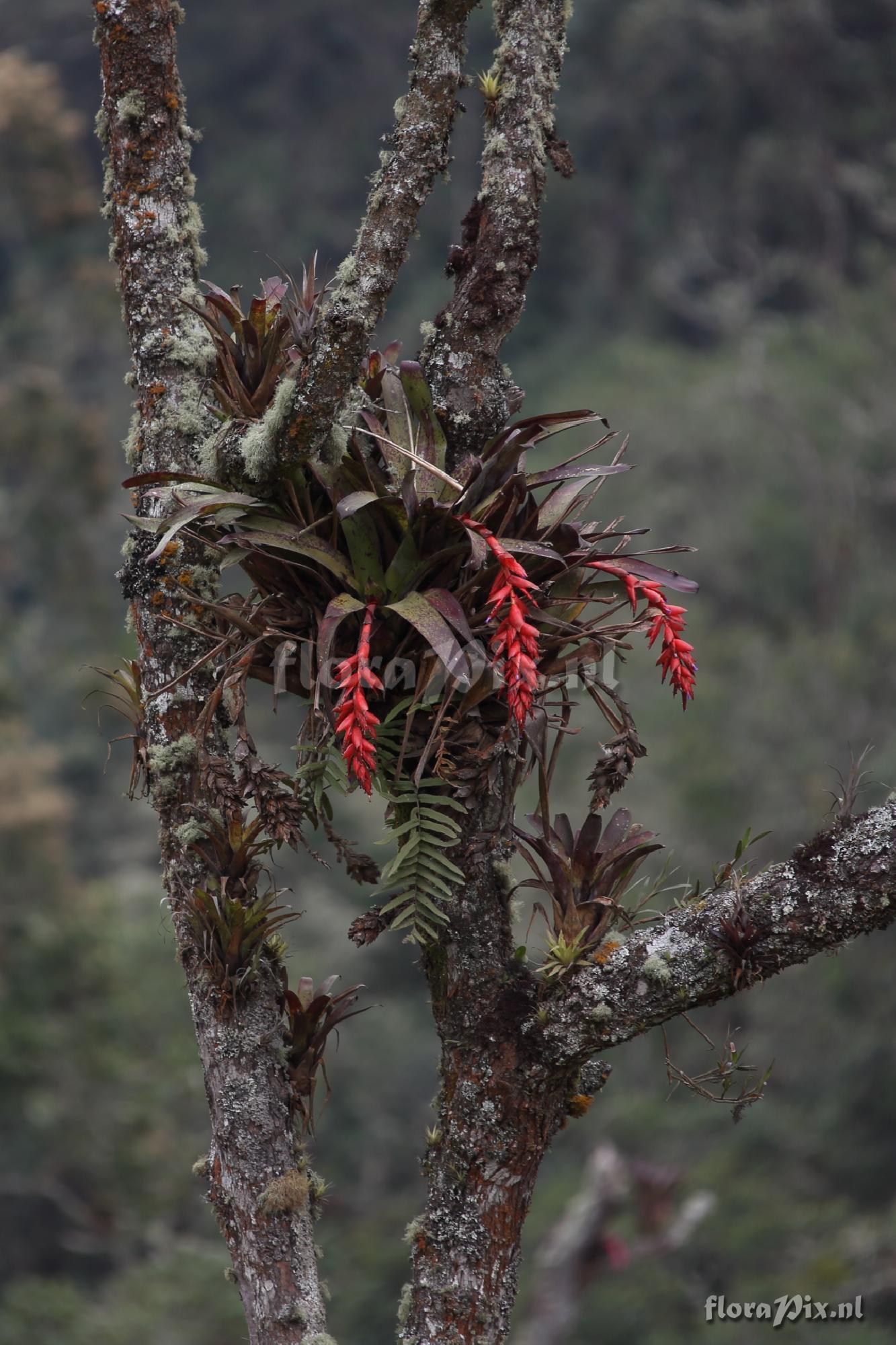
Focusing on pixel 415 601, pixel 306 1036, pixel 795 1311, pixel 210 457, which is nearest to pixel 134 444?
pixel 210 457

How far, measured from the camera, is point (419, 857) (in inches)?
125

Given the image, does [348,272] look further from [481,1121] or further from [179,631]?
[481,1121]

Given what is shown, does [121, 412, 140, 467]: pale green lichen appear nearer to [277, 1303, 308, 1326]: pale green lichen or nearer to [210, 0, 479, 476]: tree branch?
[210, 0, 479, 476]: tree branch

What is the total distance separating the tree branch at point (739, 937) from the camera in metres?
2.95

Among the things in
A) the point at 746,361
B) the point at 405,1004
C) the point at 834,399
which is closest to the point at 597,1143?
the point at 405,1004

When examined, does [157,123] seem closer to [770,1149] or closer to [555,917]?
[555,917]

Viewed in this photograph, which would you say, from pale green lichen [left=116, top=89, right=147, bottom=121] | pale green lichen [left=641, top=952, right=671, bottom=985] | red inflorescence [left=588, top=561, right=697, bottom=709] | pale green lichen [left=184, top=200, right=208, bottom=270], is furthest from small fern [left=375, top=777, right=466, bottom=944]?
pale green lichen [left=116, top=89, right=147, bottom=121]

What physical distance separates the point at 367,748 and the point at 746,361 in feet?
111

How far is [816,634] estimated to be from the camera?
27.1m

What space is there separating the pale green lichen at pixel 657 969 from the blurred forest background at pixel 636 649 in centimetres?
211

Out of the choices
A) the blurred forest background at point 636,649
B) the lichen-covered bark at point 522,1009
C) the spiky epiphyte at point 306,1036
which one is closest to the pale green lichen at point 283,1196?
the spiky epiphyte at point 306,1036

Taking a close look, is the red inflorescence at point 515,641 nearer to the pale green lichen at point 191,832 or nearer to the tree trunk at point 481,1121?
the tree trunk at point 481,1121

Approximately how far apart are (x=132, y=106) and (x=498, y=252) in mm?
1104

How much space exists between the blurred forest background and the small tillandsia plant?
48.0 inches
